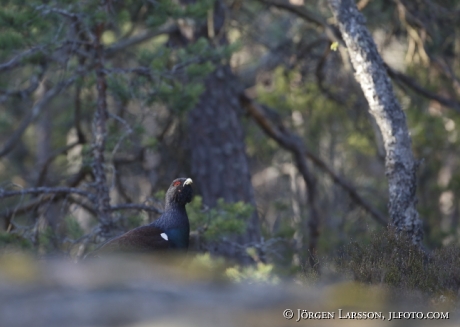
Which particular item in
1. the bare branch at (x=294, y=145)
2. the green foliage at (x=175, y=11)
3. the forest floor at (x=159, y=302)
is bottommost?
the bare branch at (x=294, y=145)

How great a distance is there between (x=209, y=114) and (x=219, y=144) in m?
0.56

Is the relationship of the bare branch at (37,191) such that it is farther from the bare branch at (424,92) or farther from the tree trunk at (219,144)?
the bare branch at (424,92)

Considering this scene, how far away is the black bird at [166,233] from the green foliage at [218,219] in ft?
1.52

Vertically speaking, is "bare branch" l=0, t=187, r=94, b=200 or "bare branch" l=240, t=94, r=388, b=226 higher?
"bare branch" l=0, t=187, r=94, b=200

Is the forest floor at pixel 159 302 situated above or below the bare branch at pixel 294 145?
above

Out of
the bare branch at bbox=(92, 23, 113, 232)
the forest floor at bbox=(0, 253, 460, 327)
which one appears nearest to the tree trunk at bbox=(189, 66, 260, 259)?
the bare branch at bbox=(92, 23, 113, 232)

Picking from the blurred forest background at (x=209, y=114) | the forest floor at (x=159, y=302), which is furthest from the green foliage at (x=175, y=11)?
the forest floor at (x=159, y=302)

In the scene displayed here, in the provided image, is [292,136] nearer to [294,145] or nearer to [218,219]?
[294,145]

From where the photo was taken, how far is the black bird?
6.61 metres

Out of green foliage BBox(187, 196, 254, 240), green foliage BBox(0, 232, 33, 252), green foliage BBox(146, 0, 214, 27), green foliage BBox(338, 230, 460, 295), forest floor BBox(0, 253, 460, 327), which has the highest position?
forest floor BBox(0, 253, 460, 327)

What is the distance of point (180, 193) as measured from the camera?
23.7ft

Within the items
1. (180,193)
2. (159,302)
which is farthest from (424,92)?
(159,302)

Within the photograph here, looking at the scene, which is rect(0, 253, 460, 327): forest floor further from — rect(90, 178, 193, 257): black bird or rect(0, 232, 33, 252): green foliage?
rect(0, 232, 33, 252): green foliage

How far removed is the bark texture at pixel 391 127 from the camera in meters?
6.66
